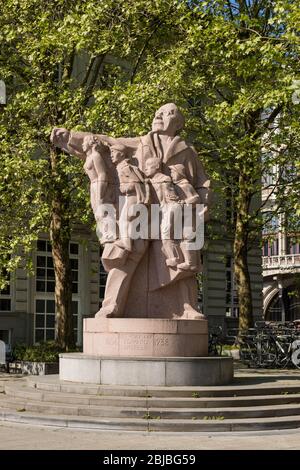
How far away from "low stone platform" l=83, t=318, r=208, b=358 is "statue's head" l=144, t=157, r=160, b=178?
118 inches

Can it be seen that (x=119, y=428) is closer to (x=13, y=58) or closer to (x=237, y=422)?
(x=237, y=422)

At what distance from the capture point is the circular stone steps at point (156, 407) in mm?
11961

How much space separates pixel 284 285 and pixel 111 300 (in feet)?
175

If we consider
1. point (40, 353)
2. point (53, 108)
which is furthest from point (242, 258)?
point (53, 108)

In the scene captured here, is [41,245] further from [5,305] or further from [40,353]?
[40,353]

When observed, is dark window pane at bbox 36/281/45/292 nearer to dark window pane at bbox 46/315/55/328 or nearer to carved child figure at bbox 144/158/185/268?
dark window pane at bbox 46/315/55/328

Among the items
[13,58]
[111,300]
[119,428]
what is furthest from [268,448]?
[13,58]

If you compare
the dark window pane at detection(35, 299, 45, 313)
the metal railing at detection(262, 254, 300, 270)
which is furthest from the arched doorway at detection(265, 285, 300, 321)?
the dark window pane at detection(35, 299, 45, 313)

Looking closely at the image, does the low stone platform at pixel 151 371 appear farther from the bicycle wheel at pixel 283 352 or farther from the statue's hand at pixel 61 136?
the bicycle wheel at pixel 283 352

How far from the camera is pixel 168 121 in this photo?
52.4 ft

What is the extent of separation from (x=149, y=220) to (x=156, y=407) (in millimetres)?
4179

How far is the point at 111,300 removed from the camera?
15.3m

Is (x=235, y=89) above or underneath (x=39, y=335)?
above

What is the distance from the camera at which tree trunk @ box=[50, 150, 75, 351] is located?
23.7 m
